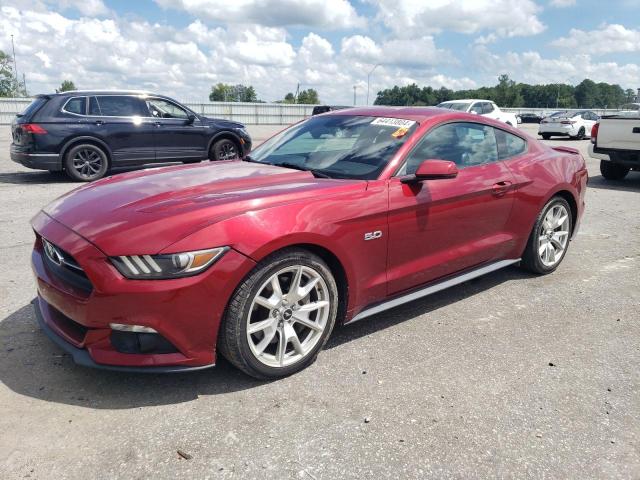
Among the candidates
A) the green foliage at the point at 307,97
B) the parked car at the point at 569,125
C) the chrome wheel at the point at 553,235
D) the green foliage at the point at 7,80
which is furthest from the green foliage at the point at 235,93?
the chrome wheel at the point at 553,235

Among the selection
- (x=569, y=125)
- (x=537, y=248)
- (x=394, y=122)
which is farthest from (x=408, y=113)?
(x=569, y=125)

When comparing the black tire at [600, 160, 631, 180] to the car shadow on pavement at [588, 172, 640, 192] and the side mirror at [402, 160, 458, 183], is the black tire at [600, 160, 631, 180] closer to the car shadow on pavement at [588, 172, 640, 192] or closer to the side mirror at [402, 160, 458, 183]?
the car shadow on pavement at [588, 172, 640, 192]

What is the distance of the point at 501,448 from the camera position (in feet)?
8.00

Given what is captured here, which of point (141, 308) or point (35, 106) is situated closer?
point (141, 308)

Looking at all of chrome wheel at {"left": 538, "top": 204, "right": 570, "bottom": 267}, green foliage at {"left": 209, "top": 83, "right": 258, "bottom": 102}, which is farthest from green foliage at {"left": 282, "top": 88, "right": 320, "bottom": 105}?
chrome wheel at {"left": 538, "top": 204, "right": 570, "bottom": 267}

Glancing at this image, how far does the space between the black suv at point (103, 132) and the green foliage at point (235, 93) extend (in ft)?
252

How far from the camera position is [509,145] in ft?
14.5

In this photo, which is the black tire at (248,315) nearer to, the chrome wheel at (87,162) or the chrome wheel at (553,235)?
the chrome wheel at (553,235)

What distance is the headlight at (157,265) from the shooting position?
2.53 metres

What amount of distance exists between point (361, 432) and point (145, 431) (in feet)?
3.34

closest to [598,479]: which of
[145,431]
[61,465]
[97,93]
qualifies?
[145,431]

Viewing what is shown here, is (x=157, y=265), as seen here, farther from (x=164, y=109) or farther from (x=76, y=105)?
(x=164, y=109)

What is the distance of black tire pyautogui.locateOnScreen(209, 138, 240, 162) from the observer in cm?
1143

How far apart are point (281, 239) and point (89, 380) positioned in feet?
4.34
